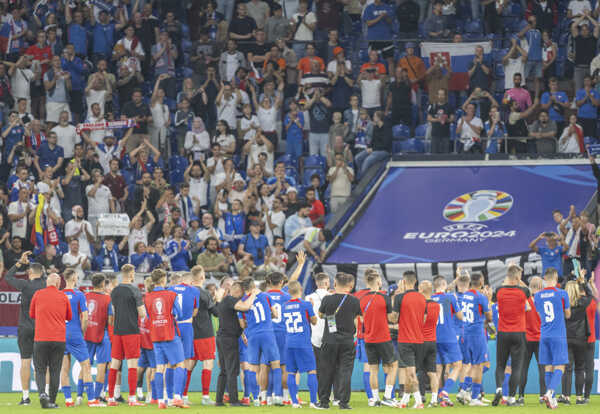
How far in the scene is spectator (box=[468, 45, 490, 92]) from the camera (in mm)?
28078

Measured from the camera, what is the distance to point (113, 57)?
28.3 meters

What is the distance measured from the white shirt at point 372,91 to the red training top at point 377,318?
1177 centimetres

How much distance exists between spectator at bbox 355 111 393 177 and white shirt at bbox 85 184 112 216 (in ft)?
20.2

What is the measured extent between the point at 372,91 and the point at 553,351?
1204 centimetres

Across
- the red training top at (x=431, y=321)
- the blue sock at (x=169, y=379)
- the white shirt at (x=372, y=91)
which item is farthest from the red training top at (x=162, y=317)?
the white shirt at (x=372, y=91)

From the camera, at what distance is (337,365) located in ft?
53.0

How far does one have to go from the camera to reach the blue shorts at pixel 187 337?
16719mm

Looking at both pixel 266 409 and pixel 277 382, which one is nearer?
pixel 266 409

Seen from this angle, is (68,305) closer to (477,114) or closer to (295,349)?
(295,349)

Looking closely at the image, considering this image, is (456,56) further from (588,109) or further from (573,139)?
(573,139)

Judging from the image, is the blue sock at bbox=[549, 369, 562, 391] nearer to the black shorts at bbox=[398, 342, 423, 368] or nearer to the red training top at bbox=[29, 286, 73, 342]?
the black shorts at bbox=[398, 342, 423, 368]

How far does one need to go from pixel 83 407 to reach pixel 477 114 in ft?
46.9

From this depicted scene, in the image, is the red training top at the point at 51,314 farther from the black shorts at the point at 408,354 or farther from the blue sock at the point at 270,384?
the black shorts at the point at 408,354

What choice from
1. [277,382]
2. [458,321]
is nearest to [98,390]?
[277,382]
